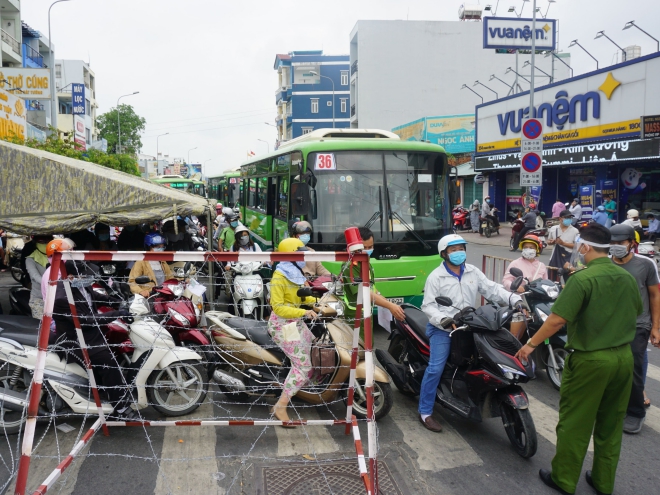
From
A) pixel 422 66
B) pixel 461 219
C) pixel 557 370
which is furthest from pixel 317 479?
pixel 422 66

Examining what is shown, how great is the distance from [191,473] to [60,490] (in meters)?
0.91

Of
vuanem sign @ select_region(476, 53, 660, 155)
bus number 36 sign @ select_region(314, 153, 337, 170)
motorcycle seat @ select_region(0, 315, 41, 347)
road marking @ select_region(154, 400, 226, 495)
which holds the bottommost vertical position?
road marking @ select_region(154, 400, 226, 495)

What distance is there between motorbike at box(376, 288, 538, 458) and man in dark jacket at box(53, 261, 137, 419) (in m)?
2.71

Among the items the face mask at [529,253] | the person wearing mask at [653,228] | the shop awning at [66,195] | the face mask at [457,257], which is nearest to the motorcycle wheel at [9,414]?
the shop awning at [66,195]

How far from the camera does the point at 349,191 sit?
8.88 m

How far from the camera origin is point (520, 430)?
452 centimetres

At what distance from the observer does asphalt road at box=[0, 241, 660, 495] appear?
4.18 meters

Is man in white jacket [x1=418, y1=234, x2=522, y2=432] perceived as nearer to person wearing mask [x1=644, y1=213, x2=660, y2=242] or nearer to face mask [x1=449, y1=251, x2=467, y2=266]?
face mask [x1=449, y1=251, x2=467, y2=266]

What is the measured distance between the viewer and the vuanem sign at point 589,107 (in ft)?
66.9

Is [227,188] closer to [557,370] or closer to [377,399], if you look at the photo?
[557,370]

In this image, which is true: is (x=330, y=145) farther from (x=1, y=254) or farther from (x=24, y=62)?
(x=24, y=62)

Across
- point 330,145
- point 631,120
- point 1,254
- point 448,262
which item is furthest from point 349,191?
point 631,120

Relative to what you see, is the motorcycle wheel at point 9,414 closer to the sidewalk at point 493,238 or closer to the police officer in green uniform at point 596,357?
the police officer in green uniform at point 596,357

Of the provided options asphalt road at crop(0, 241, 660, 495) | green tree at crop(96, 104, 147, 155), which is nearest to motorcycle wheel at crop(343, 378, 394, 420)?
asphalt road at crop(0, 241, 660, 495)
